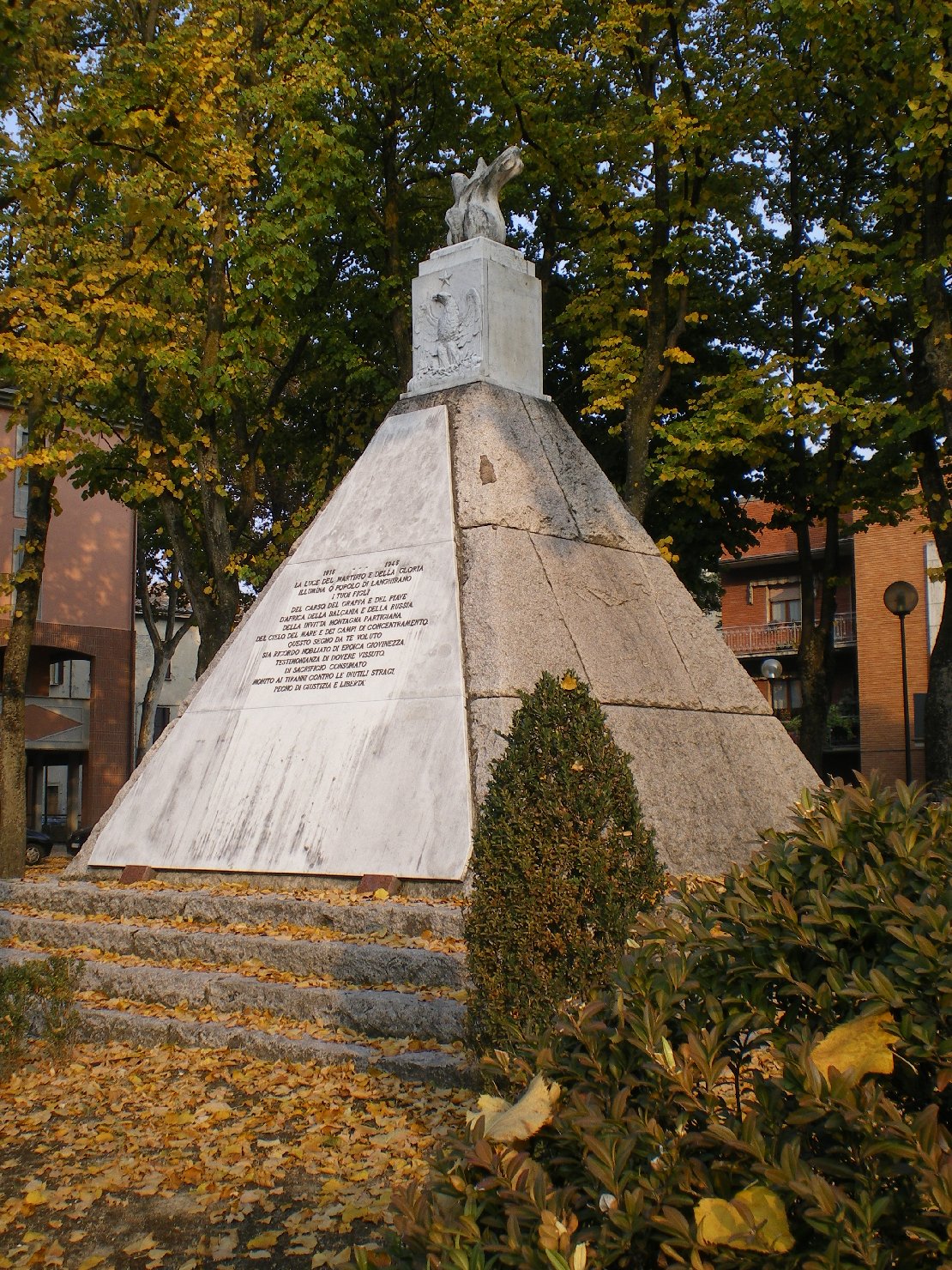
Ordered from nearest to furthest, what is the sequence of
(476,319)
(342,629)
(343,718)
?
(343,718)
(342,629)
(476,319)

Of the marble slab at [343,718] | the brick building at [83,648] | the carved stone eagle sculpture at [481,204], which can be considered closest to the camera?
the marble slab at [343,718]

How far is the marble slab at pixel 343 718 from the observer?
844cm

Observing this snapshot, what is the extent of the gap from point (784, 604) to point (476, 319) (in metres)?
33.6

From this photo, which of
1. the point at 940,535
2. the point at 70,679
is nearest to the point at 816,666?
the point at 940,535

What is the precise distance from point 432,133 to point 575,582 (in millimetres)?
12830

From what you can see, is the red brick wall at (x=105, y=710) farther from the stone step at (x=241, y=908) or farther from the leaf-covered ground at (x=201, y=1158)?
the leaf-covered ground at (x=201, y=1158)

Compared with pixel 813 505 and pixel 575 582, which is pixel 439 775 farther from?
pixel 813 505

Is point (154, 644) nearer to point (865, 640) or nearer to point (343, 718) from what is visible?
point (865, 640)

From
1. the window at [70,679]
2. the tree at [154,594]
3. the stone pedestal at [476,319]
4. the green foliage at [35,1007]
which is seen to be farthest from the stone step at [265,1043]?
the window at [70,679]

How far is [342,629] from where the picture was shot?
9.92m

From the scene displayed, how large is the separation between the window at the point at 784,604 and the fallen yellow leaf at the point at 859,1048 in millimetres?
41070

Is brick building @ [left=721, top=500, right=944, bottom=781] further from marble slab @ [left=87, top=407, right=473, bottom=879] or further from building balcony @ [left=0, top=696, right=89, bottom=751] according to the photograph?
marble slab @ [left=87, top=407, right=473, bottom=879]

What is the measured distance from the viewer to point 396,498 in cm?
1041

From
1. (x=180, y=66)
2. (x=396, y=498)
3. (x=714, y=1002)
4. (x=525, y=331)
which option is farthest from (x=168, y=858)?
(x=180, y=66)
